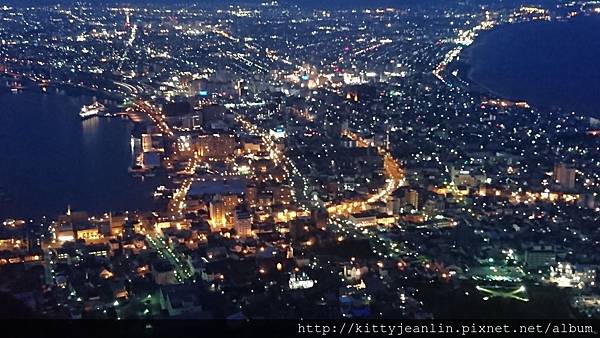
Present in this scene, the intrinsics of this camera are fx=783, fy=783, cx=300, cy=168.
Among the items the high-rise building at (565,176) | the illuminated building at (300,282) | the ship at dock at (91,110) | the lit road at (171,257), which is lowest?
the lit road at (171,257)

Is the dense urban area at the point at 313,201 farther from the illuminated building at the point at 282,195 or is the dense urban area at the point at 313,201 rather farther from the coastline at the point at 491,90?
the coastline at the point at 491,90

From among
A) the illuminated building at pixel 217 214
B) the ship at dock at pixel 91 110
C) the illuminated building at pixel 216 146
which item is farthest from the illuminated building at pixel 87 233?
the ship at dock at pixel 91 110

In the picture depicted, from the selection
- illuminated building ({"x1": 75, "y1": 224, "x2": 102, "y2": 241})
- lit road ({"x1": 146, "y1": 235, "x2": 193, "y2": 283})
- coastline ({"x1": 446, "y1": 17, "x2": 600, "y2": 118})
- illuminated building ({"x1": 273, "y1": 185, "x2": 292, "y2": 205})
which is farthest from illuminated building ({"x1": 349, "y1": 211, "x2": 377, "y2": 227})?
coastline ({"x1": 446, "y1": 17, "x2": 600, "y2": 118})

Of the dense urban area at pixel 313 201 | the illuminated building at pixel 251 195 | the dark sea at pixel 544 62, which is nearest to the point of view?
the dense urban area at pixel 313 201

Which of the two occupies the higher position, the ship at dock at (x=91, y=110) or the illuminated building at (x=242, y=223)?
the ship at dock at (x=91, y=110)

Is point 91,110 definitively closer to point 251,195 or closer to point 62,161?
point 62,161

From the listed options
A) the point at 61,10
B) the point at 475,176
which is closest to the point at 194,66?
the point at 61,10

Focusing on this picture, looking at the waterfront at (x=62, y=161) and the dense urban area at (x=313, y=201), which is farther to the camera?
the waterfront at (x=62, y=161)
